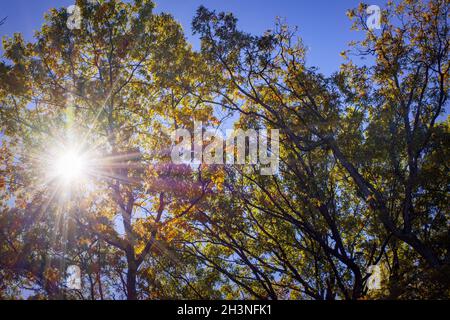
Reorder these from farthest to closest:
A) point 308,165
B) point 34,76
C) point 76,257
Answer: point 308,165, point 34,76, point 76,257

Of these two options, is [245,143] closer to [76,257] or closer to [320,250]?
[320,250]

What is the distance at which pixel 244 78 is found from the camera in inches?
543

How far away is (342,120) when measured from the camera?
1386cm

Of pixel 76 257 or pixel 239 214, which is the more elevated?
pixel 239 214

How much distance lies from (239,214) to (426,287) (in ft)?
23.9

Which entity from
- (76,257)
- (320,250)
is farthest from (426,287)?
(76,257)

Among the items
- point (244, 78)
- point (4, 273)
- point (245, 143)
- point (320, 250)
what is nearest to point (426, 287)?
point (320, 250)

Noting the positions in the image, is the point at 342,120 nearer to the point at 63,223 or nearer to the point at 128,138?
the point at 128,138


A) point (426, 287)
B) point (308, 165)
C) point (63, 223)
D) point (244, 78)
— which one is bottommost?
point (426, 287)
